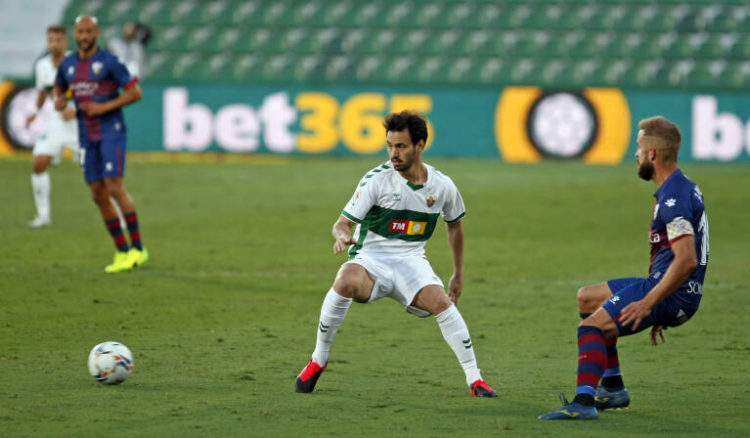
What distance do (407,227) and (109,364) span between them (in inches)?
73.9

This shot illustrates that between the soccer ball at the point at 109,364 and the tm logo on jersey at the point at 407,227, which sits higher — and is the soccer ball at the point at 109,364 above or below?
below

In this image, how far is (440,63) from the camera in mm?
27859

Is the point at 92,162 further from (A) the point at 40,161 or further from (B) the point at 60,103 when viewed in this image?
(A) the point at 40,161

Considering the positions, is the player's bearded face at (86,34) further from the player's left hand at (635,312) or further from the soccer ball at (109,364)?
the player's left hand at (635,312)

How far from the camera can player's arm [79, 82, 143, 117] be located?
11398mm

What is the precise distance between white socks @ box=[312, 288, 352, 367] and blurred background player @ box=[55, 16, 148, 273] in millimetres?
5079

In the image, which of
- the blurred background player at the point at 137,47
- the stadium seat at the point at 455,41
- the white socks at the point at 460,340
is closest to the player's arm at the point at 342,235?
the white socks at the point at 460,340

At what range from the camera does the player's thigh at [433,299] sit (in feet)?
22.6

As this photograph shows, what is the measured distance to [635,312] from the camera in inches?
237

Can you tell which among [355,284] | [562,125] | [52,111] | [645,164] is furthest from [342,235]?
[562,125]

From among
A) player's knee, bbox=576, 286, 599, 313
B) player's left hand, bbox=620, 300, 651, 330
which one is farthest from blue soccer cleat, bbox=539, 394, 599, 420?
player's knee, bbox=576, 286, 599, 313

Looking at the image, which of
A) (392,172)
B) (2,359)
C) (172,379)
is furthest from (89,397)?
(392,172)

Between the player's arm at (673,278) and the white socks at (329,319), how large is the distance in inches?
66.2

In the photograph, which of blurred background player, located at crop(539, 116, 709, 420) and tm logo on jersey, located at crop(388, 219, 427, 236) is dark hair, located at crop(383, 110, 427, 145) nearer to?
tm logo on jersey, located at crop(388, 219, 427, 236)
